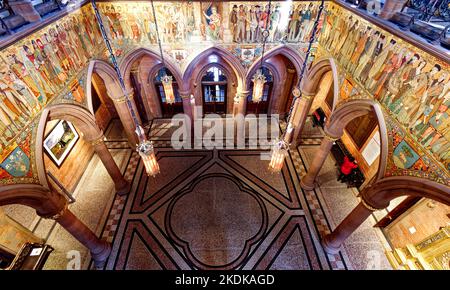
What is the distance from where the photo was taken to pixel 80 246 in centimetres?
718

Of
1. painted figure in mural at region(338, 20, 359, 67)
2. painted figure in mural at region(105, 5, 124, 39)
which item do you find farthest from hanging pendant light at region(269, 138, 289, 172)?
painted figure in mural at region(105, 5, 124, 39)

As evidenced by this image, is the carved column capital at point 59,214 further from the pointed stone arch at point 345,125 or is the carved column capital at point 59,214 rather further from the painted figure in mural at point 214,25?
the pointed stone arch at point 345,125

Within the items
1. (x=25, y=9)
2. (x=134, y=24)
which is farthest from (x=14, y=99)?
(x=134, y=24)

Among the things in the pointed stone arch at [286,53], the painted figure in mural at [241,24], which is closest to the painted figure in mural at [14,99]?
the painted figure in mural at [241,24]

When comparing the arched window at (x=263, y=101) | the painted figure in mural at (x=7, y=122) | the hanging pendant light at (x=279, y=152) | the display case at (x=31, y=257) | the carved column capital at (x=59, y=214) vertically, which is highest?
the painted figure in mural at (x=7, y=122)

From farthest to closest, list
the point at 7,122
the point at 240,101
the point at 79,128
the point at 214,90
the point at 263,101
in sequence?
the point at 263,101, the point at 214,90, the point at 240,101, the point at 79,128, the point at 7,122

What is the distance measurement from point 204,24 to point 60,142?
6.83 metres

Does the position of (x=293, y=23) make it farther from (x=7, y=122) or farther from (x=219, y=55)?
(x=7, y=122)

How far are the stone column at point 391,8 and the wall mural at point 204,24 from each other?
2701mm

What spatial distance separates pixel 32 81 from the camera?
4852mm

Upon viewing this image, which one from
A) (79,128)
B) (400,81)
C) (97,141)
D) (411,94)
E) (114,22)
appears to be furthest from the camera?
(114,22)

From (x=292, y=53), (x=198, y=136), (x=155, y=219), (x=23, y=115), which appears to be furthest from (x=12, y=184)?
(x=292, y=53)

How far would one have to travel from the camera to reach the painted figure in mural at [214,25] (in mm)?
7398
